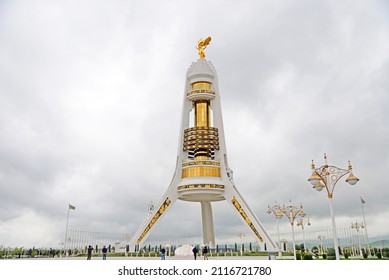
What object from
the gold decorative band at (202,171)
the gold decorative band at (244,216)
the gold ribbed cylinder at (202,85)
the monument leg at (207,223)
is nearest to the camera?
the gold decorative band at (244,216)

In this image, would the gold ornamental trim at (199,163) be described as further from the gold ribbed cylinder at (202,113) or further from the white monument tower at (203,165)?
the gold ribbed cylinder at (202,113)

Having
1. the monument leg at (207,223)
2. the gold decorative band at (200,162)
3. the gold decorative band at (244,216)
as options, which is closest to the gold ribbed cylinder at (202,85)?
the gold decorative band at (200,162)

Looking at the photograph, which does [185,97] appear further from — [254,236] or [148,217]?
[254,236]

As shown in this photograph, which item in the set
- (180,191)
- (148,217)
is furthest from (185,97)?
(148,217)

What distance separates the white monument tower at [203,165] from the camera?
121ft

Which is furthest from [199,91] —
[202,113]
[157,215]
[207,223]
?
[207,223]

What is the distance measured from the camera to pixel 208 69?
141ft

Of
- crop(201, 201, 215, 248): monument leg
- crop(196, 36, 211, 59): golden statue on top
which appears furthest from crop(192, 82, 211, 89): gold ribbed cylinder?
crop(201, 201, 215, 248): monument leg

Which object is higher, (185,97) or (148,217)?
(185,97)

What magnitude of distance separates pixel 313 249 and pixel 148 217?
756 inches

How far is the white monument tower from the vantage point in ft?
121

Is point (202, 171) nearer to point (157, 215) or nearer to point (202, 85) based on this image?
point (157, 215)
